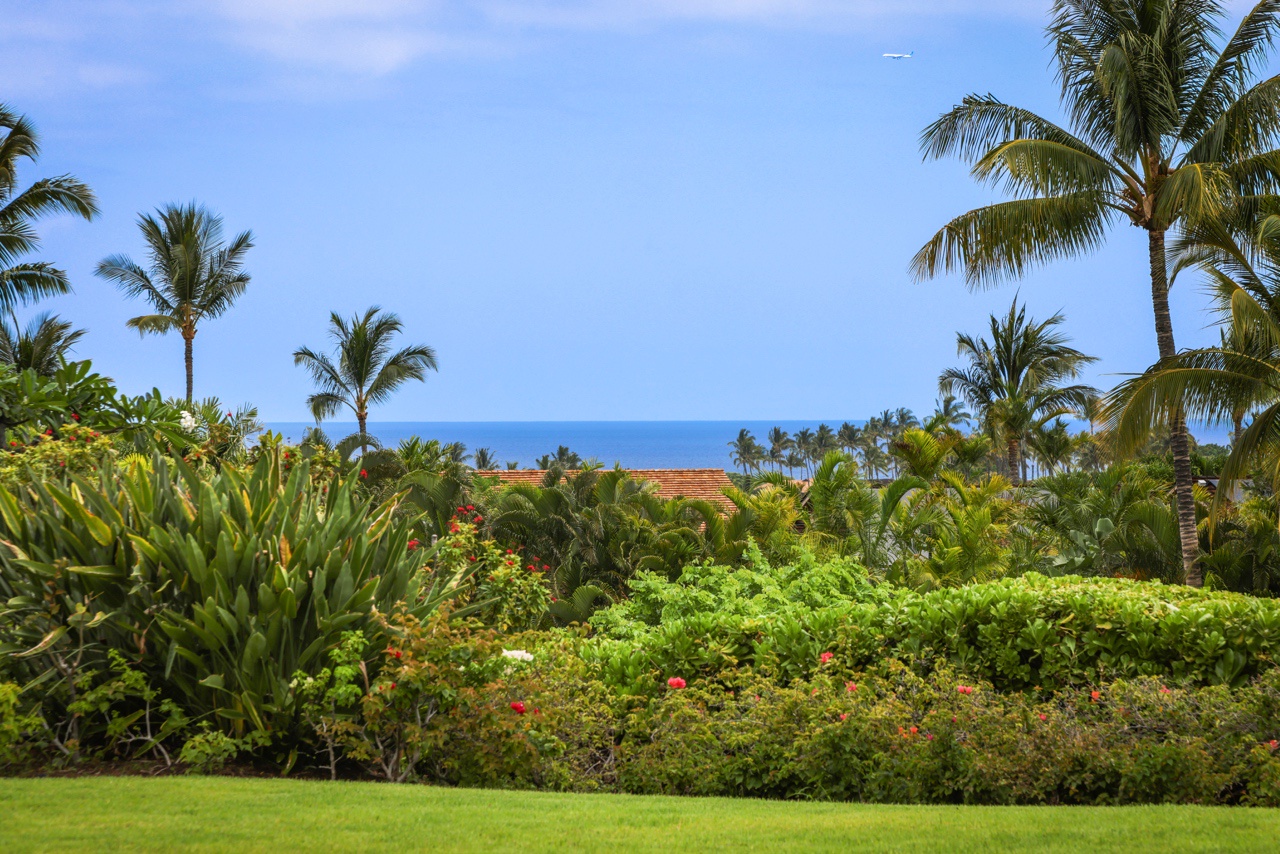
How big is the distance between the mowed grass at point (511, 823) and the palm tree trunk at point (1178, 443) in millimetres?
11939

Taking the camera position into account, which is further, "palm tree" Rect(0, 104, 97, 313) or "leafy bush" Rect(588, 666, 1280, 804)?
"palm tree" Rect(0, 104, 97, 313)

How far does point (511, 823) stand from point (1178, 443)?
48.8ft

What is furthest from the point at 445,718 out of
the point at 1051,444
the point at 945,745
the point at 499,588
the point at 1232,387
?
the point at 1051,444

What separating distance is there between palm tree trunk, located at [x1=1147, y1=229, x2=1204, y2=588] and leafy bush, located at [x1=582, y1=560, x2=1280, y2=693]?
27.8 ft

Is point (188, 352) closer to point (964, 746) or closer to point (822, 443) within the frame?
point (964, 746)

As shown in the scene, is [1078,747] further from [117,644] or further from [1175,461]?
[1175,461]

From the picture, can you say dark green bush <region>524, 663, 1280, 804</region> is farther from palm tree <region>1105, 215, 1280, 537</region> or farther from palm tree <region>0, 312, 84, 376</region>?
palm tree <region>0, 312, 84, 376</region>

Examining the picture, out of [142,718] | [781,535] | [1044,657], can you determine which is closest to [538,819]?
[142,718]

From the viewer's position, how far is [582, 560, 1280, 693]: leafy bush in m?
6.36

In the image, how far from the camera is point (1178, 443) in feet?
53.4

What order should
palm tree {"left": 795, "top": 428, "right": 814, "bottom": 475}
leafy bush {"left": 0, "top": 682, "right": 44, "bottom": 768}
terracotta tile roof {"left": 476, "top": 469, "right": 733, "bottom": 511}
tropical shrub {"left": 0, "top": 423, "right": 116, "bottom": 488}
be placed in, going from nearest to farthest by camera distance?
leafy bush {"left": 0, "top": 682, "right": 44, "bottom": 768} → tropical shrub {"left": 0, "top": 423, "right": 116, "bottom": 488} → terracotta tile roof {"left": 476, "top": 469, "right": 733, "bottom": 511} → palm tree {"left": 795, "top": 428, "right": 814, "bottom": 475}

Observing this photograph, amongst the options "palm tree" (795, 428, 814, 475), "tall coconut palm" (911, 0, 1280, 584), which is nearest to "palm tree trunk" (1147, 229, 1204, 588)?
"tall coconut palm" (911, 0, 1280, 584)

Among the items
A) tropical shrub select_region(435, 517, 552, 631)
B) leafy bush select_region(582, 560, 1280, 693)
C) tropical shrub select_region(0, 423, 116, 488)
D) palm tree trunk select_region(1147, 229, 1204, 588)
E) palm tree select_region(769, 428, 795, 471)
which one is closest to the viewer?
leafy bush select_region(582, 560, 1280, 693)

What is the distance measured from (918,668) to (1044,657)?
0.78 meters
